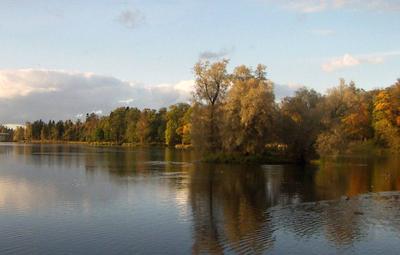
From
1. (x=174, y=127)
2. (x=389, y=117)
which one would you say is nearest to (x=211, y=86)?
(x=389, y=117)

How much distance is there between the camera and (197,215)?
2845 centimetres

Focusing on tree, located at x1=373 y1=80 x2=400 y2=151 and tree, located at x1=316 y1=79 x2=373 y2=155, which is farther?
tree, located at x1=373 y1=80 x2=400 y2=151

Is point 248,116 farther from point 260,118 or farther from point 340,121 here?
point 340,121

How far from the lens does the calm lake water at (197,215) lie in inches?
843

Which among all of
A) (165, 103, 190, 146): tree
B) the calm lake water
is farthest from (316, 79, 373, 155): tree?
(165, 103, 190, 146): tree

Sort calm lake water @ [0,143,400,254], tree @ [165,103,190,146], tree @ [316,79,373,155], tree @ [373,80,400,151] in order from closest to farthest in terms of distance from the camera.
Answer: calm lake water @ [0,143,400,254]
tree @ [316,79,373,155]
tree @ [373,80,400,151]
tree @ [165,103,190,146]

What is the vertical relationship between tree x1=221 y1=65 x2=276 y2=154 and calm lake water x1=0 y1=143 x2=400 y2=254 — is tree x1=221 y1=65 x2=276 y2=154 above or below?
above

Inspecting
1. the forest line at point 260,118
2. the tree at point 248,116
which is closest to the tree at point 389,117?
the forest line at point 260,118

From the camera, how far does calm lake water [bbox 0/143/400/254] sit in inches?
843

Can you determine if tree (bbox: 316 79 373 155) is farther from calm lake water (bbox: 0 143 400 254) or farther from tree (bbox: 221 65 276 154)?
calm lake water (bbox: 0 143 400 254)

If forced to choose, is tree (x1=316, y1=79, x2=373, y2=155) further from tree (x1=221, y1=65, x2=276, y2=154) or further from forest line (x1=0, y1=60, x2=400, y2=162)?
tree (x1=221, y1=65, x2=276, y2=154)

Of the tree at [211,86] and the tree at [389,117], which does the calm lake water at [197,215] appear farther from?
the tree at [389,117]

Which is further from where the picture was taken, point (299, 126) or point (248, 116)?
point (299, 126)

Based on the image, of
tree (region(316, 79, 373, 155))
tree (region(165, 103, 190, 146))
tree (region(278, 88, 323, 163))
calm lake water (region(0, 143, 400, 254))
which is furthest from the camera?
tree (region(165, 103, 190, 146))
